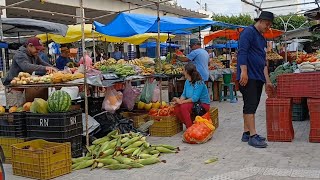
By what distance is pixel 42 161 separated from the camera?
17.2 ft

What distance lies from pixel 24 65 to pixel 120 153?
7.59ft

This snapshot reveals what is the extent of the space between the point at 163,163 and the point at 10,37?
9.91m

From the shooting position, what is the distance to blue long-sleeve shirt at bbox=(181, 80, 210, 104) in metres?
7.57

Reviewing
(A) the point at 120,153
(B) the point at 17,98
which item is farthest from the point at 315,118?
(B) the point at 17,98

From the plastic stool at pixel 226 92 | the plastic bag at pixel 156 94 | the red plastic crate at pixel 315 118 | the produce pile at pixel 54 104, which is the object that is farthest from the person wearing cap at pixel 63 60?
the red plastic crate at pixel 315 118

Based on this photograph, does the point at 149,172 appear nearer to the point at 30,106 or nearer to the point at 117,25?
the point at 30,106

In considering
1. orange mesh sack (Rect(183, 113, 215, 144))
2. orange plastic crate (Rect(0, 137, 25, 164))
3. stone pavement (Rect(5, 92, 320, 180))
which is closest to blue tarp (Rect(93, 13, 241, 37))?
orange mesh sack (Rect(183, 113, 215, 144))

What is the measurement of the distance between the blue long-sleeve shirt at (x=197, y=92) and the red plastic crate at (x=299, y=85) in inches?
56.7

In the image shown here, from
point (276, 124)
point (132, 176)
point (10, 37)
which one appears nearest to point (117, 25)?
point (10, 37)

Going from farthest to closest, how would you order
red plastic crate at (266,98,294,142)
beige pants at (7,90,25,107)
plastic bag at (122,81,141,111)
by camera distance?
plastic bag at (122,81,141,111)
beige pants at (7,90,25,107)
red plastic crate at (266,98,294,142)

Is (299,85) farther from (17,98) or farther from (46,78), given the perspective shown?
(17,98)

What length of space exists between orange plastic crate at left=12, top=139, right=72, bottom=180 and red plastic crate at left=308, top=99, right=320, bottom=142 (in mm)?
3886

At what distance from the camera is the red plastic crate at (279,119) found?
6.66 metres

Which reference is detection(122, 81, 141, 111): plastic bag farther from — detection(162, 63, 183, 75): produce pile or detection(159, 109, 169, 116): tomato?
detection(162, 63, 183, 75): produce pile
